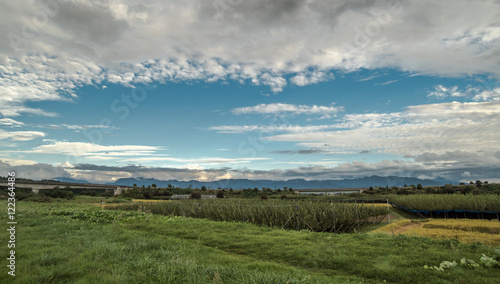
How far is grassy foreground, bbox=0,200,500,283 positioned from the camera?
5191 mm

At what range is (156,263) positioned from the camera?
6004 millimetres

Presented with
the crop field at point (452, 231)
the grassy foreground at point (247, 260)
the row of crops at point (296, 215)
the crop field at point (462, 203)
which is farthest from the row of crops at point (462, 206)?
the grassy foreground at point (247, 260)

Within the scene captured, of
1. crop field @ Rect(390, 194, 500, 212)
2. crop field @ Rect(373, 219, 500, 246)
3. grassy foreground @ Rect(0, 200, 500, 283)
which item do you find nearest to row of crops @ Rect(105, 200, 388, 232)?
crop field @ Rect(373, 219, 500, 246)

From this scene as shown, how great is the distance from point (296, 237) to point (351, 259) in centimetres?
367

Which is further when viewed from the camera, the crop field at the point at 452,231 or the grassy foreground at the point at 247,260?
the crop field at the point at 452,231

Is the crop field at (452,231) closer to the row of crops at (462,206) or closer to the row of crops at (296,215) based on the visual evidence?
the row of crops at (296,215)

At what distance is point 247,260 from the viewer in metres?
8.10

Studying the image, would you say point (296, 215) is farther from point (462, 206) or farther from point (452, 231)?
point (462, 206)

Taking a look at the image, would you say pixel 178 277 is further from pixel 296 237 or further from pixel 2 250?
pixel 296 237

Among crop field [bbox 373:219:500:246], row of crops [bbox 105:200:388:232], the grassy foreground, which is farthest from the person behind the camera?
row of crops [bbox 105:200:388:232]

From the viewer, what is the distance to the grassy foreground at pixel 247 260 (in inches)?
204

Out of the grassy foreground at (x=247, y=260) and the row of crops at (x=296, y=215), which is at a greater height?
the grassy foreground at (x=247, y=260)

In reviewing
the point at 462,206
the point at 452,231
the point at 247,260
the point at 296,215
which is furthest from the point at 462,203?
the point at 247,260

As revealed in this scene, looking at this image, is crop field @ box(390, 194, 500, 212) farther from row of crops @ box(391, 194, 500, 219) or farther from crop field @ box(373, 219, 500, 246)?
crop field @ box(373, 219, 500, 246)
